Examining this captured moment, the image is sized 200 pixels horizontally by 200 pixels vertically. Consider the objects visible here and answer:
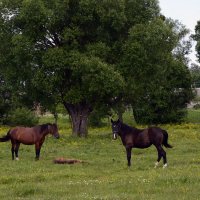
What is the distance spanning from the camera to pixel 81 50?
40.3 m

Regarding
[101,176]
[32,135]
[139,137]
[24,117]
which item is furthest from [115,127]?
[24,117]

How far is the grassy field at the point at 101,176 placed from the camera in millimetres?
15094

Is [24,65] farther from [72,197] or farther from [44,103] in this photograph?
[72,197]

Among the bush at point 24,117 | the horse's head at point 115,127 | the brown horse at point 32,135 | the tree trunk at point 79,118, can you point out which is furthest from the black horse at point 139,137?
the bush at point 24,117

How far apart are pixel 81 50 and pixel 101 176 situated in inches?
859

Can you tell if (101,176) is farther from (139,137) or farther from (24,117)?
(24,117)

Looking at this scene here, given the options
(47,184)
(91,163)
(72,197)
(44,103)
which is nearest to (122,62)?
(44,103)

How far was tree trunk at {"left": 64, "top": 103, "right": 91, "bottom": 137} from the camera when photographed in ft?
140

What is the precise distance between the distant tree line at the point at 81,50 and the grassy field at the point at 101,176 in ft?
31.0

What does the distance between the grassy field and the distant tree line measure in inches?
372

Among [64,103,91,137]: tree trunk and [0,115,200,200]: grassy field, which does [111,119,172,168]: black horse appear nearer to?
[0,115,200,200]: grassy field

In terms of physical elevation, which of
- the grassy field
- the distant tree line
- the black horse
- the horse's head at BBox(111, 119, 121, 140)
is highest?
the distant tree line

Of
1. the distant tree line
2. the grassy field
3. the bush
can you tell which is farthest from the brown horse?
the bush

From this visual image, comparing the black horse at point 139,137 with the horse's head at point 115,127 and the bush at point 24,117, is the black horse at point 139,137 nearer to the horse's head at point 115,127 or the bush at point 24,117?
the horse's head at point 115,127
